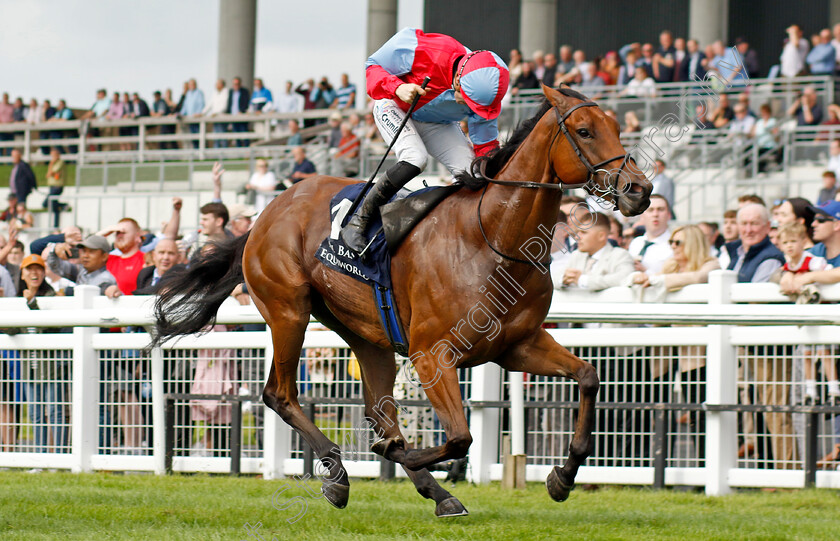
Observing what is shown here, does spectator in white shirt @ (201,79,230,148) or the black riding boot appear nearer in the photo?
the black riding boot

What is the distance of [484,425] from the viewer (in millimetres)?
6523

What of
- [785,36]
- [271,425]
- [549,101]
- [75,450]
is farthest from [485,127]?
[785,36]

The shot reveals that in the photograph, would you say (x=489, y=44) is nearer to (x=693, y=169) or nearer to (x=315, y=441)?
(x=693, y=169)

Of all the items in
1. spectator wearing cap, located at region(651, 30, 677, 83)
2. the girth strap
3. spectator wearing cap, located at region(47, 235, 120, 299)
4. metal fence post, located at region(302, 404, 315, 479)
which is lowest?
metal fence post, located at region(302, 404, 315, 479)

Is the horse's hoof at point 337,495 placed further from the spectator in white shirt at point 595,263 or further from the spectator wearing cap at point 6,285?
the spectator wearing cap at point 6,285

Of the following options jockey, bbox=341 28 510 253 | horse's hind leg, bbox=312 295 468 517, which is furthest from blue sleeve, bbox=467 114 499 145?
horse's hind leg, bbox=312 295 468 517

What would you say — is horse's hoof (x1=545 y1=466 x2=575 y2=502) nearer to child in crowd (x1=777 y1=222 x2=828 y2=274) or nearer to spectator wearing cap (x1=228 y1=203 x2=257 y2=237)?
child in crowd (x1=777 y1=222 x2=828 y2=274)

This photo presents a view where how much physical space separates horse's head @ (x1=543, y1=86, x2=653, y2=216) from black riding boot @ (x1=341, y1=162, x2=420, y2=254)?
763 millimetres

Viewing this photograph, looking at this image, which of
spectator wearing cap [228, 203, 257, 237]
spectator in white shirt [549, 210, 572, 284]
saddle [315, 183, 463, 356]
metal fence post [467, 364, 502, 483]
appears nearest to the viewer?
saddle [315, 183, 463, 356]

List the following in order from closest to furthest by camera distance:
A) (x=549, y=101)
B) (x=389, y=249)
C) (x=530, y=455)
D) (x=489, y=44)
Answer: (x=549, y=101) < (x=389, y=249) < (x=530, y=455) < (x=489, y=44)

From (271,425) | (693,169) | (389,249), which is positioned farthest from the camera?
(693,169)

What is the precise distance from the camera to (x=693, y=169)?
12344mm

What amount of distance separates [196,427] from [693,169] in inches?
279

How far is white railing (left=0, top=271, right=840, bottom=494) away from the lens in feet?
19.6
